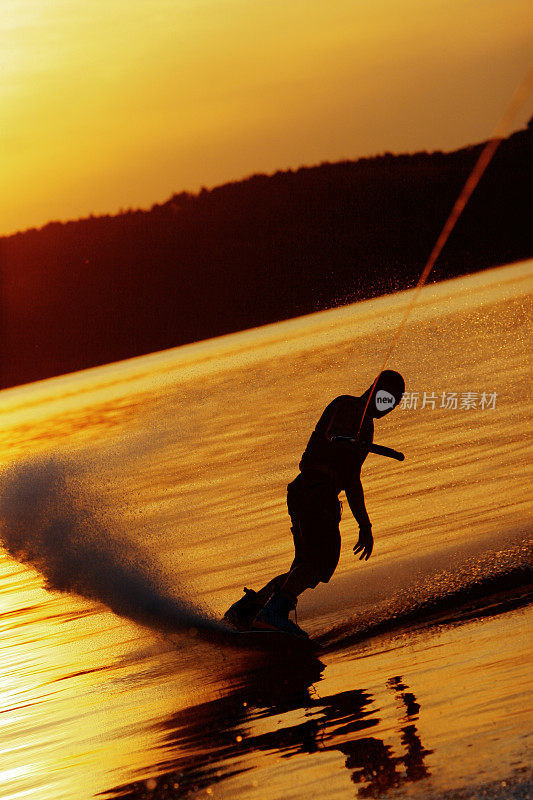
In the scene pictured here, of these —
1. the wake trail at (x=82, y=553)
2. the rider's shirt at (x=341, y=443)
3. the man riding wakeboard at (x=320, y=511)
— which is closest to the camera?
the rider's shirt at (x=341, y=443)

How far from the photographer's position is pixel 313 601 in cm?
952

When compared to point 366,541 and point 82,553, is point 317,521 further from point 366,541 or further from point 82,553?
point 82,553

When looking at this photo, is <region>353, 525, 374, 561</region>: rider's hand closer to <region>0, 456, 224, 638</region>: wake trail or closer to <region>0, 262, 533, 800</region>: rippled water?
<region>0, 262, 533, 800</region>: rippled water

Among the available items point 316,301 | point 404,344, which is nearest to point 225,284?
point 316,301

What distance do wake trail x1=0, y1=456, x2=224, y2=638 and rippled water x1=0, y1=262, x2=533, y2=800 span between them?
0.12ft

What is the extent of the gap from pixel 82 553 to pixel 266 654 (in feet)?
14.9

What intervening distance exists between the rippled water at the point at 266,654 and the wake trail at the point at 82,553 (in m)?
0.04

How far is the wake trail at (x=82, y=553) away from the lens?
10164mm

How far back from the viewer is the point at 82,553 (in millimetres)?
12555

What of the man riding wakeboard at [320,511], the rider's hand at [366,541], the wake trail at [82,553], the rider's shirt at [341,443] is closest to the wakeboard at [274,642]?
the man riding wakeboard at [320,511]

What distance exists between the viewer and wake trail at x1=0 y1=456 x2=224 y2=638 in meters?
10.2

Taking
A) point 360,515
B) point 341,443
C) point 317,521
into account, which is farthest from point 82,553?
point 341,443

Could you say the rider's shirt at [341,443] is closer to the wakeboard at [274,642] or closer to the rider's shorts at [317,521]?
the rider's shorts at [317,521]

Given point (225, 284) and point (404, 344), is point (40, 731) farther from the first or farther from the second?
point (225, 284)
